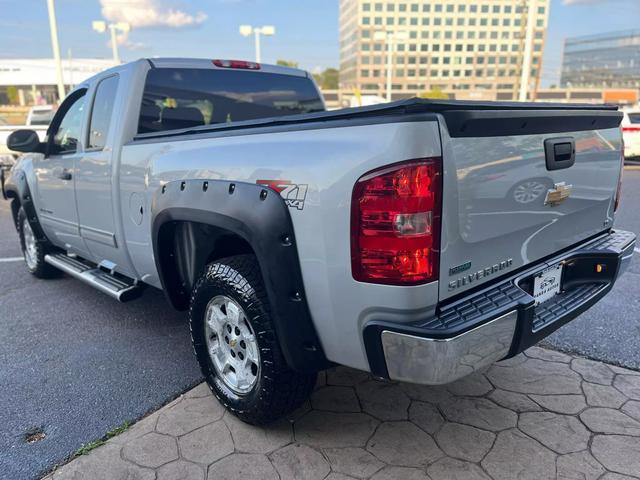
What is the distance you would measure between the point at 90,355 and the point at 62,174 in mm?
1468

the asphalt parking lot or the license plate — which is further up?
the license plate

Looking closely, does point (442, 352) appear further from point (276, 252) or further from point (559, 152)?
point (559, 152)

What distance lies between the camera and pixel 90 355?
11.3 ft

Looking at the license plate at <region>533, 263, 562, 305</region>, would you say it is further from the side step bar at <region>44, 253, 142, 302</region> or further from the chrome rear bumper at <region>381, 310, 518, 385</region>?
the side step bar at <region>44, 253, 142, 302</region>

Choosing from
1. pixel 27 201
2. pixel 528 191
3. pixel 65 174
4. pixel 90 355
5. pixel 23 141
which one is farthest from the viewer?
pixel 27 201

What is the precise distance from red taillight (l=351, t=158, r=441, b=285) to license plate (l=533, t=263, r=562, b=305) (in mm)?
757

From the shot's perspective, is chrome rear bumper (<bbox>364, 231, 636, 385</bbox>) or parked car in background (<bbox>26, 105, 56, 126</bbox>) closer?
chrome rear bumper (<bbox>364, 231, 636, 385</bbox>)

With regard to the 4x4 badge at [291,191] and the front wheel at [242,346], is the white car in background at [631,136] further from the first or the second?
the 4x4 badge at [291,191]

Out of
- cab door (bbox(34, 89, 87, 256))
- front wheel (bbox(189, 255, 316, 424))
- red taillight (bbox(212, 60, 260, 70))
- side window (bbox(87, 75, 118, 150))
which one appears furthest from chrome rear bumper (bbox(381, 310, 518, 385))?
cab door (bbox(34, 89, 87, 256))

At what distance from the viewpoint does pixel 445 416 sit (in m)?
2.67

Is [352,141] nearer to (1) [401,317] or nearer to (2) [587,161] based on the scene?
(1) [401,317]

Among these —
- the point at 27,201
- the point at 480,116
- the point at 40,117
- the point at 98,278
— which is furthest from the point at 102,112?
the point at 40,117

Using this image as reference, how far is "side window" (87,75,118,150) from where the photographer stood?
3.54 m

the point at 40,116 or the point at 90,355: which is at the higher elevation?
the point at 40,116
